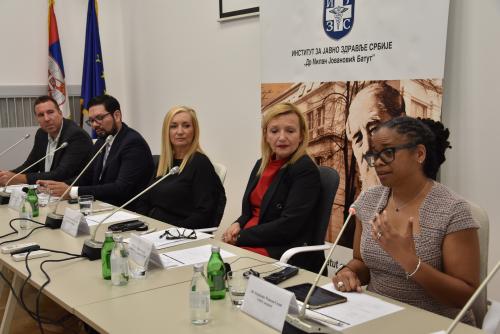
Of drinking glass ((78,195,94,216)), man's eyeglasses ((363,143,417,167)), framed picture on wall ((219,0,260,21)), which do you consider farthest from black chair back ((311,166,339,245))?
framed picture on wall ((219,0,260,21))

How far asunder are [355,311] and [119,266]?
0.78 m

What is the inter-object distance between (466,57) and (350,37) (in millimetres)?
678

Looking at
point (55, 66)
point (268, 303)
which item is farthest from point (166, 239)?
point (55, 66)

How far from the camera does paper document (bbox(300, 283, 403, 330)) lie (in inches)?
53.9

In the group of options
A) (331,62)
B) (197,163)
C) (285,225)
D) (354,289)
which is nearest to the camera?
(354,289)

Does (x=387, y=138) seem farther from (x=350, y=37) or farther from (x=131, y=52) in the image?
(x=131, y=52)

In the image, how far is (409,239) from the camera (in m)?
1.44

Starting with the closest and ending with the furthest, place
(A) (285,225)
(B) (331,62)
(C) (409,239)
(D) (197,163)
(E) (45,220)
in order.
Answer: (C) (409,239)
(A) (285,225)
(E) (45,220)
(D) (197,163)
(B) (331,62)

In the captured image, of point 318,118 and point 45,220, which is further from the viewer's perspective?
point 318,118

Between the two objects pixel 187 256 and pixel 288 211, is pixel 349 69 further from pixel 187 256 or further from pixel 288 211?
pixel 187 256

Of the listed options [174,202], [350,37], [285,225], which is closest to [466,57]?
[350,37]

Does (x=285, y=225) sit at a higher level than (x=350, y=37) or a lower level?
lower

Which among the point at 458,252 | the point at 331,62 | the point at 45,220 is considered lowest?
the point at 45,220

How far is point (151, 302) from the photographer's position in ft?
5.10
